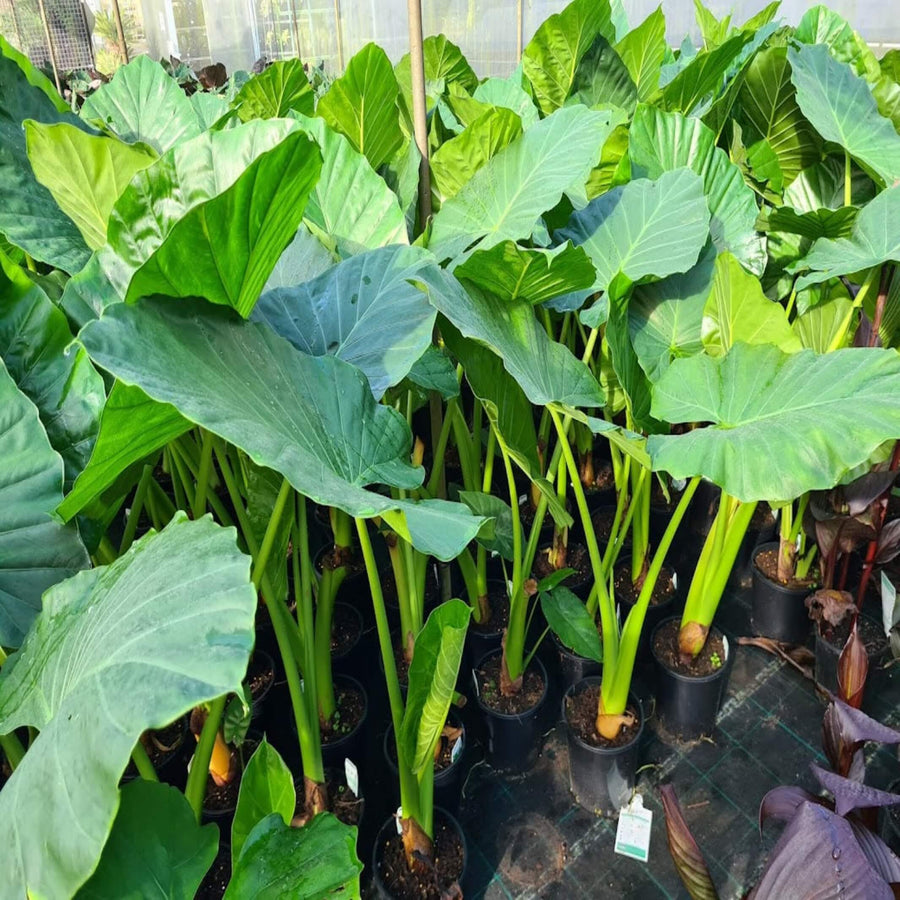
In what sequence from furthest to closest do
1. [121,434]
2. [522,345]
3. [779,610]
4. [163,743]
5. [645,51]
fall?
[645,51]
[779,610]
[163,743]
[522,345]
[121,434]

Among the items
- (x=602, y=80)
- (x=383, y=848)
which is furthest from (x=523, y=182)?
(x=383, y=848)

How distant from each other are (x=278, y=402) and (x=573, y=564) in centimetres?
91

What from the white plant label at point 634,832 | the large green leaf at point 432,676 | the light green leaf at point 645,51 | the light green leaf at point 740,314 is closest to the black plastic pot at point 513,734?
the white plant label at point 634,832

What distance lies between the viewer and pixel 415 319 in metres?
0.71

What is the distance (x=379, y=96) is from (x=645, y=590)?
813 mm

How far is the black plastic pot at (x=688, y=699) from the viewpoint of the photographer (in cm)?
117

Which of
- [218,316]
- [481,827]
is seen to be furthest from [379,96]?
[481,827]

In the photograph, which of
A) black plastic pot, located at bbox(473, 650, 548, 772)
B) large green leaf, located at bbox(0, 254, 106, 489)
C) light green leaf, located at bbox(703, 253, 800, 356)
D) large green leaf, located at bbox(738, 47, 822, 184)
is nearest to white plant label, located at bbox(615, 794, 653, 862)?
black plastic pot, located at bbox(473, 650, 548, 772)

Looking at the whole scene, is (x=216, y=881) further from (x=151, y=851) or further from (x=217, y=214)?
(x=217, y=214)

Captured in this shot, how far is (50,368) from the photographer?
0.66 metres

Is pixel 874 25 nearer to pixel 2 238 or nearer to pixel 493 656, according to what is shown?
pixel 493 656

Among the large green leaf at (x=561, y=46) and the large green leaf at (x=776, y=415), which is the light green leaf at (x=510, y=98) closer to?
the large green leaf at (x=561, y=46)

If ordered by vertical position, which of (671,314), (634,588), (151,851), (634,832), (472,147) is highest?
(472,147)

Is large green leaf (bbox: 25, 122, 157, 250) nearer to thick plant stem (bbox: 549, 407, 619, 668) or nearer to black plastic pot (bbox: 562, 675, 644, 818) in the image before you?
thick plant stem (bbox: 549, 407, 619, 668)
